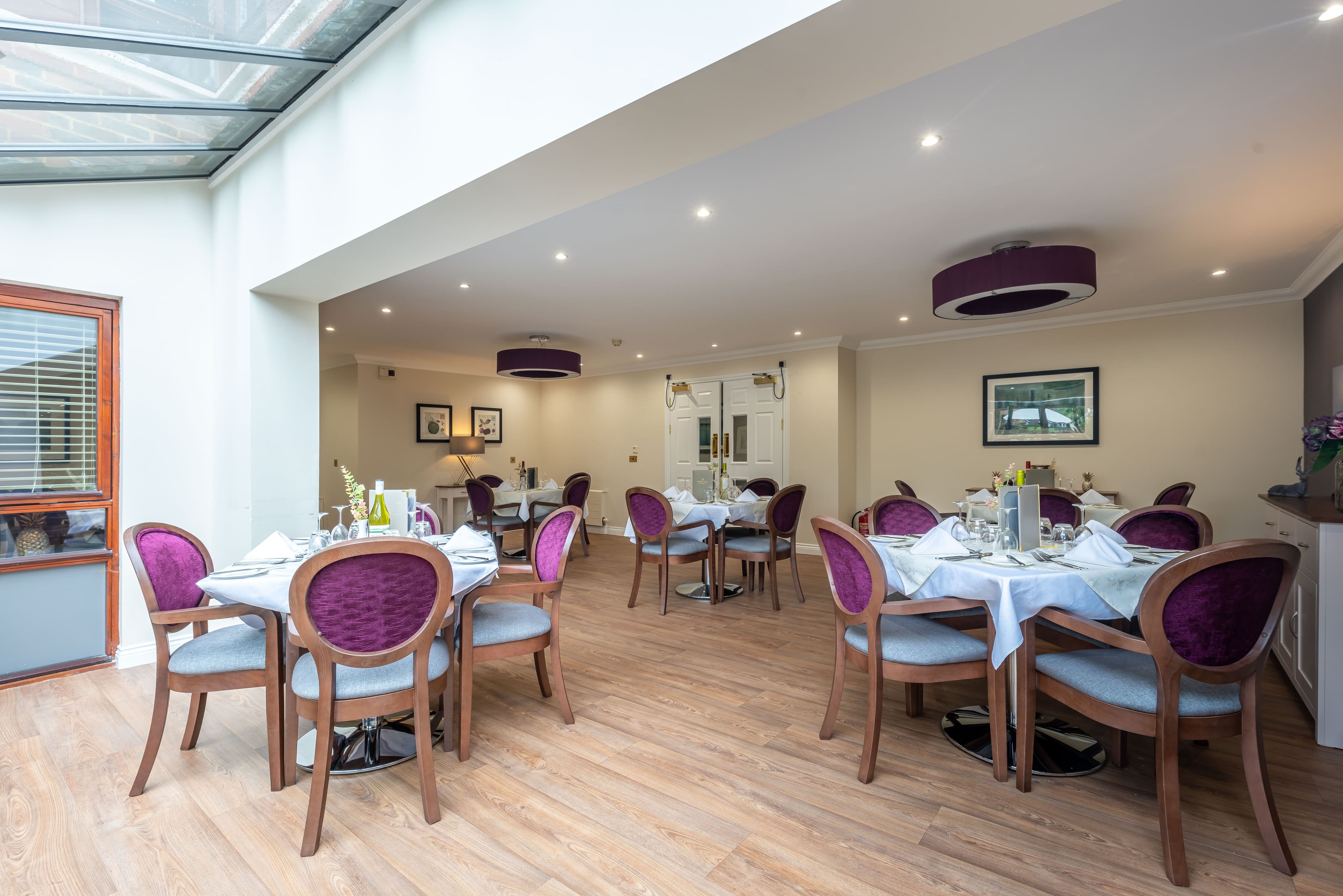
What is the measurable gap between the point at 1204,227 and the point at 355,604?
502 cm

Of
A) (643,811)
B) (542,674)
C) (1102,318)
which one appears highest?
(1102,318)

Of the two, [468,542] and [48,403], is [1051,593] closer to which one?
[468,542]

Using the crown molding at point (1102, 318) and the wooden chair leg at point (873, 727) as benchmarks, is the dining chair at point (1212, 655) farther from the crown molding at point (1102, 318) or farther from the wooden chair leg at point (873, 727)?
the crown molding at point (1102, 318)

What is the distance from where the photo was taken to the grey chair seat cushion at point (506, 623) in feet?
8.50

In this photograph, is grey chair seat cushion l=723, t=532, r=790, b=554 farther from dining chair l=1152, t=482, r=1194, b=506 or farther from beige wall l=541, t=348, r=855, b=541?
dining chair l=1152, t=482, r=1194, b=506

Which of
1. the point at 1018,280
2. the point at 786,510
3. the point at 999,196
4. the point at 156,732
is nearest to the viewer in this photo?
the point at 156,732

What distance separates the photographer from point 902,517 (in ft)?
12.9

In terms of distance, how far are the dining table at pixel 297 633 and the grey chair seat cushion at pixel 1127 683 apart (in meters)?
2.22

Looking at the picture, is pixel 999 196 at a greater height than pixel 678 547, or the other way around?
pixel 999 196

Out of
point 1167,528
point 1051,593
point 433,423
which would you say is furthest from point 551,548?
point 433,423

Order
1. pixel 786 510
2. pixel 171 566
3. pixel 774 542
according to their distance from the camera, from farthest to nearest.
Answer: pixel 786 510 < pixel 774 542 < pixel 171 566

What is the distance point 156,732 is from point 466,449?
6.99m

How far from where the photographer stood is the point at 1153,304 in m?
5.59

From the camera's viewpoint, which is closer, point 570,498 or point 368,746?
point 368,746
